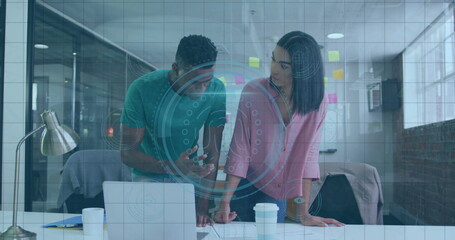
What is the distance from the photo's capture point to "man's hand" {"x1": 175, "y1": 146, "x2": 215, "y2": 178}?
7.41ft

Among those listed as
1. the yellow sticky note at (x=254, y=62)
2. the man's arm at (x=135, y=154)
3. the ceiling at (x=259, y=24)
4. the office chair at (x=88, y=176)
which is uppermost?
the ceiling at (x=259, y=24)

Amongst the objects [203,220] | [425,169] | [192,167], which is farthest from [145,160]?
[425,169]

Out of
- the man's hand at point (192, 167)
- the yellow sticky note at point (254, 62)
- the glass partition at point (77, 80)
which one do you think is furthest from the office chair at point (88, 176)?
the yellow sticky note at point (254, 62)

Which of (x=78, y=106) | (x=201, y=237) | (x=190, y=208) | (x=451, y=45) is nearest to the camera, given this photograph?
(x=190, y=208)

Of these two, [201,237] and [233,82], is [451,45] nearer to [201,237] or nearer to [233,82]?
[233,82]

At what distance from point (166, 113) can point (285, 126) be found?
0.59 m

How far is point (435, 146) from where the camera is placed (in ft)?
7.22

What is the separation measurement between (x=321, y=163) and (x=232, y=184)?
17.6 inches

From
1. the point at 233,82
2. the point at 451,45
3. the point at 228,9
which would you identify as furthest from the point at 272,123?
the point at 451,45

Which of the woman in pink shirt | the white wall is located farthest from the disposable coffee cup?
the white wall

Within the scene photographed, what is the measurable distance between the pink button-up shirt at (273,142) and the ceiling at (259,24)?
183mm

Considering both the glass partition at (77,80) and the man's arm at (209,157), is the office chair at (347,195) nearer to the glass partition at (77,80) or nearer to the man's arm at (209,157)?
the man's arm at (209,157)

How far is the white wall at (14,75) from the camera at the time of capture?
2428mm

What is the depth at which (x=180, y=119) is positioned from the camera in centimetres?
227
